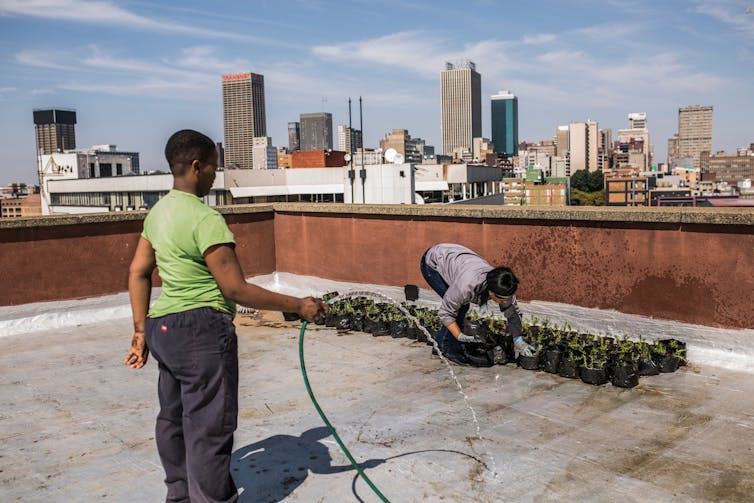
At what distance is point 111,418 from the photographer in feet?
21.9

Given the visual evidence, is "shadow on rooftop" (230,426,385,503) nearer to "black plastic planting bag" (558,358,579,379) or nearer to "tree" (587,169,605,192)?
"black plastic planting bag" (558,358,579,379)

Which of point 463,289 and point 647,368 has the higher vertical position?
point 463,289

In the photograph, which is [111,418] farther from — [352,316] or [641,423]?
[641,423]

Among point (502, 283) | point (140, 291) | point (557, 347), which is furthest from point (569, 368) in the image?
point (140, 291)

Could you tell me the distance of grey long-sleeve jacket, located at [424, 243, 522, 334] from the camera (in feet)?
24.7

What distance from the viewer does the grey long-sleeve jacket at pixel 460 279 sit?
752 cm

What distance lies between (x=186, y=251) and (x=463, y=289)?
4.39 meters

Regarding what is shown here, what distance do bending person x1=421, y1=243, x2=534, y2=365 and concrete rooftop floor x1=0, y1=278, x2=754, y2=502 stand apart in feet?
1.11

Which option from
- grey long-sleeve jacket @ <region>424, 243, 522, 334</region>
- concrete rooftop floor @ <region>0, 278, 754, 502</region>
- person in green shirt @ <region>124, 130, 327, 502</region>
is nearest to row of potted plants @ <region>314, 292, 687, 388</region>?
concrete rooftop floor @ <region>0, 278, 754, 502</region>

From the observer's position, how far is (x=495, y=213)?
33.8 ft

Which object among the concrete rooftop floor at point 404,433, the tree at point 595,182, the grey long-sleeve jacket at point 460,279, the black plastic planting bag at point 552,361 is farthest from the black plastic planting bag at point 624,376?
the tree at point 595,182

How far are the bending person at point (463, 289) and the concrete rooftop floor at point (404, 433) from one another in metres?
0.34

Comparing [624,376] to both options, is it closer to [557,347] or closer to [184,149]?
[557,347]

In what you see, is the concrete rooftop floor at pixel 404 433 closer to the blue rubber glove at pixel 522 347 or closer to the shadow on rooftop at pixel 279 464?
the shadow on rooftop at pixel 279 464
